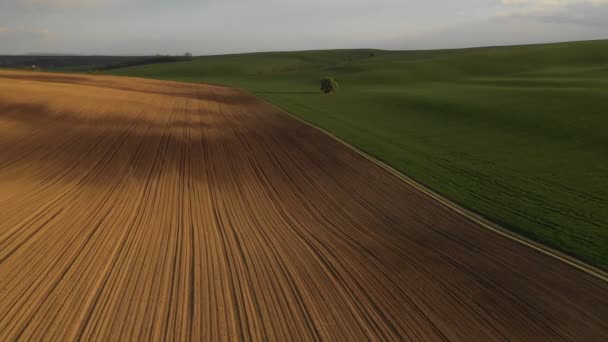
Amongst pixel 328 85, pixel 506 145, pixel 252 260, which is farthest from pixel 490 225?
pixel 328 85

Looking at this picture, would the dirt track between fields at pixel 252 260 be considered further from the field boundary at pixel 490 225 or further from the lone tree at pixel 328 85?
the lone tree at pixel 328 85

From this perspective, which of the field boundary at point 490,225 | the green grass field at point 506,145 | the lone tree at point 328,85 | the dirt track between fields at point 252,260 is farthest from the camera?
the lone tree at point 328,85

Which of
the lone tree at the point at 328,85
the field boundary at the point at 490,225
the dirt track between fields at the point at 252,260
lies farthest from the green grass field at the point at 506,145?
the dirt track between fields at the point at 252,260

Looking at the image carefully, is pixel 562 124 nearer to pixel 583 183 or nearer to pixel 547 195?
pixel 583 183

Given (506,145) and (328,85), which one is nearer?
(506,145)

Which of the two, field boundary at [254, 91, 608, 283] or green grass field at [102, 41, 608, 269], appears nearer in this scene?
field boundary at [254, 91, 608, 283]

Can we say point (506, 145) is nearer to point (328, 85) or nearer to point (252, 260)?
point (252, 260)

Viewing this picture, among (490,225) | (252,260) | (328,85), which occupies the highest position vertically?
(252,260)

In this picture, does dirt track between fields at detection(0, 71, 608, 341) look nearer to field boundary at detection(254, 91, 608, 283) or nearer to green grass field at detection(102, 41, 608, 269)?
field boundary at detection(254, 91, 608, 283)

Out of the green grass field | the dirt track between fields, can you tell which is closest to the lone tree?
the green grass field
